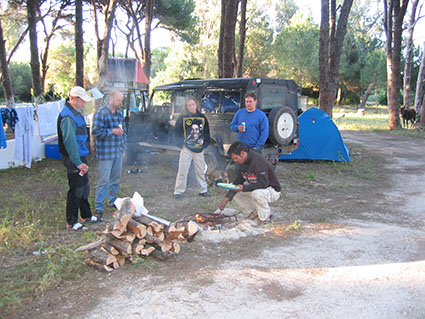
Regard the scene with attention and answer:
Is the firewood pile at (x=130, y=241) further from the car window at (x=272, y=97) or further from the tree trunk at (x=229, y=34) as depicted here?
the tree trunk at (x=229, y=34)

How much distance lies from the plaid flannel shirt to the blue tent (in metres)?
5.64

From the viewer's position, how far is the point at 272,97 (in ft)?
25.1

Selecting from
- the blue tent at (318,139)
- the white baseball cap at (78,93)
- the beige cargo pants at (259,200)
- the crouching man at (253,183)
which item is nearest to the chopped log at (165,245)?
the crouching man at (253,183)

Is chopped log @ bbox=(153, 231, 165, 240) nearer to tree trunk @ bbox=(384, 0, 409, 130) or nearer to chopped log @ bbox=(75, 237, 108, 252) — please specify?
chopped log @ bbox=(75, 237, 108, 252)

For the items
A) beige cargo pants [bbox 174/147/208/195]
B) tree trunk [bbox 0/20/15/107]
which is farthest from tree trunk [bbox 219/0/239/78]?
tree trunk [bbox 0/20/15/107]

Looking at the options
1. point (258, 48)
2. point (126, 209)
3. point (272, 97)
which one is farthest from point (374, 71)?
point (126, 209)

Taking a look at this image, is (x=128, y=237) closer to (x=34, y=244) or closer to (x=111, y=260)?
(x=111, y=260)

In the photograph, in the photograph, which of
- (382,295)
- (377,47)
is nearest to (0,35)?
(382,295)

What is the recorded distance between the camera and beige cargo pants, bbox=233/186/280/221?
16.8 feet

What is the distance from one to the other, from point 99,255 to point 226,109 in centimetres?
447

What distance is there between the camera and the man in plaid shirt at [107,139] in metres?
5.30

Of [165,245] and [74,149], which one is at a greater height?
[74,149]

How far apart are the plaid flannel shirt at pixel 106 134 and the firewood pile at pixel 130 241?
4.89 feet

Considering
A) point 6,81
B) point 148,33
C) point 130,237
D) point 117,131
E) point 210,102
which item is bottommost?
point 130,237
